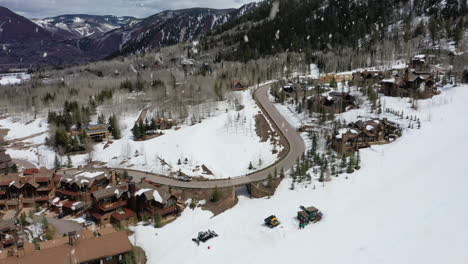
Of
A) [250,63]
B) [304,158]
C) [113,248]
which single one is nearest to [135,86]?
[250,63]

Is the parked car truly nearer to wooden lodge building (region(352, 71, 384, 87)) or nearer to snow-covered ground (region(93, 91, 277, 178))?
snow-covered ground (region(93, 91, 277, 178))

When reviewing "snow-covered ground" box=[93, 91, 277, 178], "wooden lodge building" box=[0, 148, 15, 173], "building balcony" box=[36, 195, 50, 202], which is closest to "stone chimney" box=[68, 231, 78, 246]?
"building balcony" box=[36, 195, 50, 202]

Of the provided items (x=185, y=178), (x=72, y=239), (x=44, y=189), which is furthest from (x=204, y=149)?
(x=72, y=239)

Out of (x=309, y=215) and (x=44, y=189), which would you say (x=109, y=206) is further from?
(x=309, y=215)

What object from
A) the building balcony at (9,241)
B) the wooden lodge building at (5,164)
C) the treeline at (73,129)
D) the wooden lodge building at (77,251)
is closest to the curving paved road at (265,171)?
the wooden lodge building at (77,251)

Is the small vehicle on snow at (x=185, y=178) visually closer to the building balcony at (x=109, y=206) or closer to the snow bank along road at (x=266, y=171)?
the snow bank along road at (x=266, y=171)

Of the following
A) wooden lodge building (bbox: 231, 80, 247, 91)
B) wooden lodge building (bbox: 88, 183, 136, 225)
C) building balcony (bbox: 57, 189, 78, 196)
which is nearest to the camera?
wooden lodge building (bbox: 88, 183, 136, 225)

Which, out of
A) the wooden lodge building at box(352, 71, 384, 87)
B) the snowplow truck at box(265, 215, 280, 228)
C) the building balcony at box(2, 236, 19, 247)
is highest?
the wooden lodge building at box(352, 71, 384, 87)
